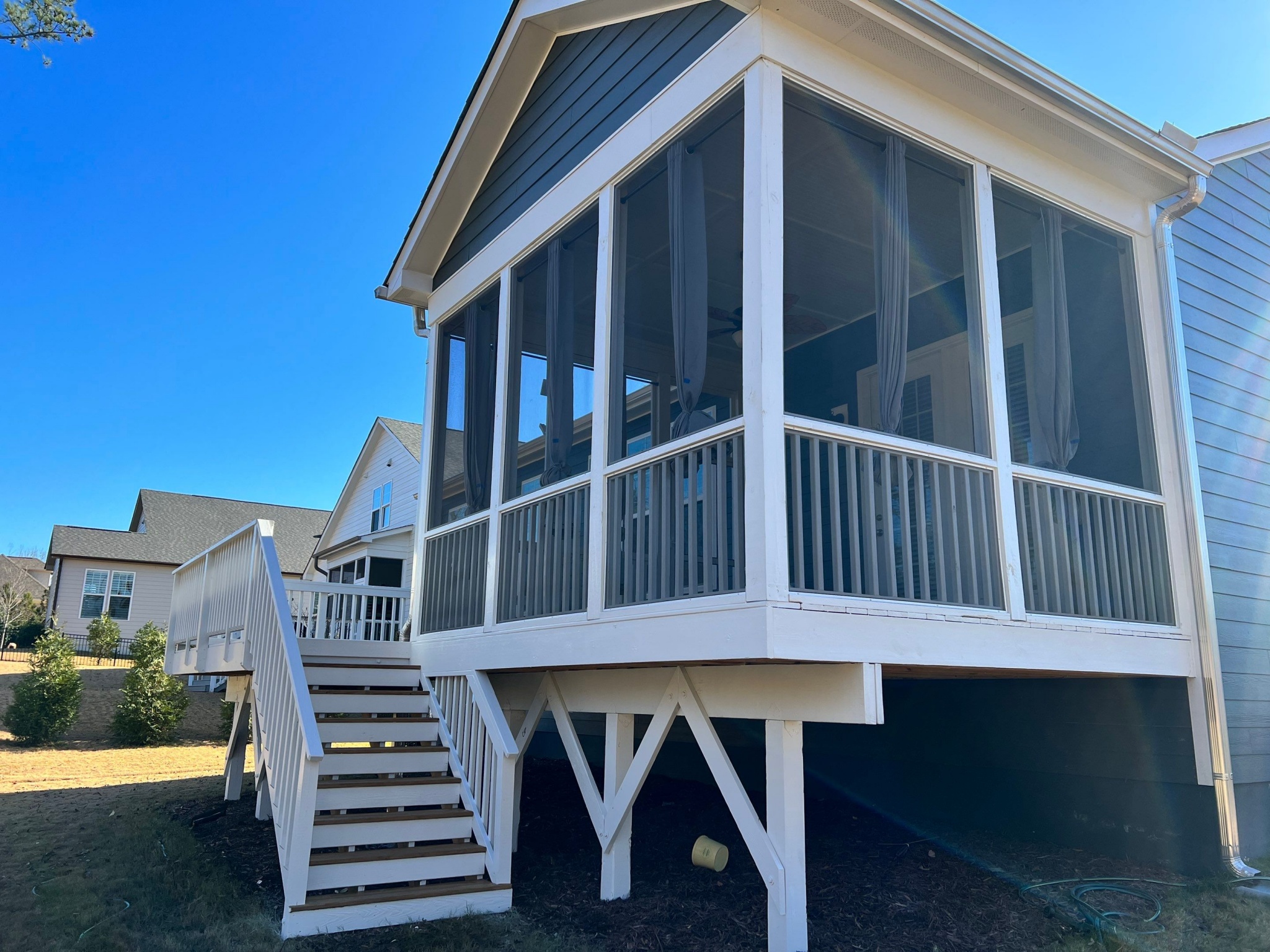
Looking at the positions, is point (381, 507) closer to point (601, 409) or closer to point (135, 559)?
point (135, 559)

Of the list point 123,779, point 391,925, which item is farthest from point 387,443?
point 391,925

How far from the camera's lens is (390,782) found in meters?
5.26

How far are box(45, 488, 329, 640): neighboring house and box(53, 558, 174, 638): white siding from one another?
0.06ft

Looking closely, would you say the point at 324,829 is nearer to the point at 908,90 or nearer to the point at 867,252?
the point at 908,90

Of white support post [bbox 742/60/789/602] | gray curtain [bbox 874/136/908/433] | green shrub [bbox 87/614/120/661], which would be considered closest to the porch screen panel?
white support post [bbox 742/60/789/602]

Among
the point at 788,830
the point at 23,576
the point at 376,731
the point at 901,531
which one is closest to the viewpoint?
the point at 788,830

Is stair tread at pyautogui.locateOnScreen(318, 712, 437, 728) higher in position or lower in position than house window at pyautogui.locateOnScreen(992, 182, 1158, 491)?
lower

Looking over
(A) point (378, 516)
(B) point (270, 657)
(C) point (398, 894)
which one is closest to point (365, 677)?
(B) point (270, 657)

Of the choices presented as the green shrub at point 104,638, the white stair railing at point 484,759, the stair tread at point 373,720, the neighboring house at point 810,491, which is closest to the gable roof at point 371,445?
the green shrub at point 104,638

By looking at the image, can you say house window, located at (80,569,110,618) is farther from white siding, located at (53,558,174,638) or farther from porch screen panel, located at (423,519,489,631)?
porch screen panel, located at (423,519,489,631)

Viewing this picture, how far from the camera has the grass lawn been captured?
4.22m

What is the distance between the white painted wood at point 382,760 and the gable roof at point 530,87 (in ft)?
13.7

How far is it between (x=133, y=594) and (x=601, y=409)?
27.3 metres

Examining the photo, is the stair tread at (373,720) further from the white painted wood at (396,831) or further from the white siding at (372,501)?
the white siding at (372,501)
